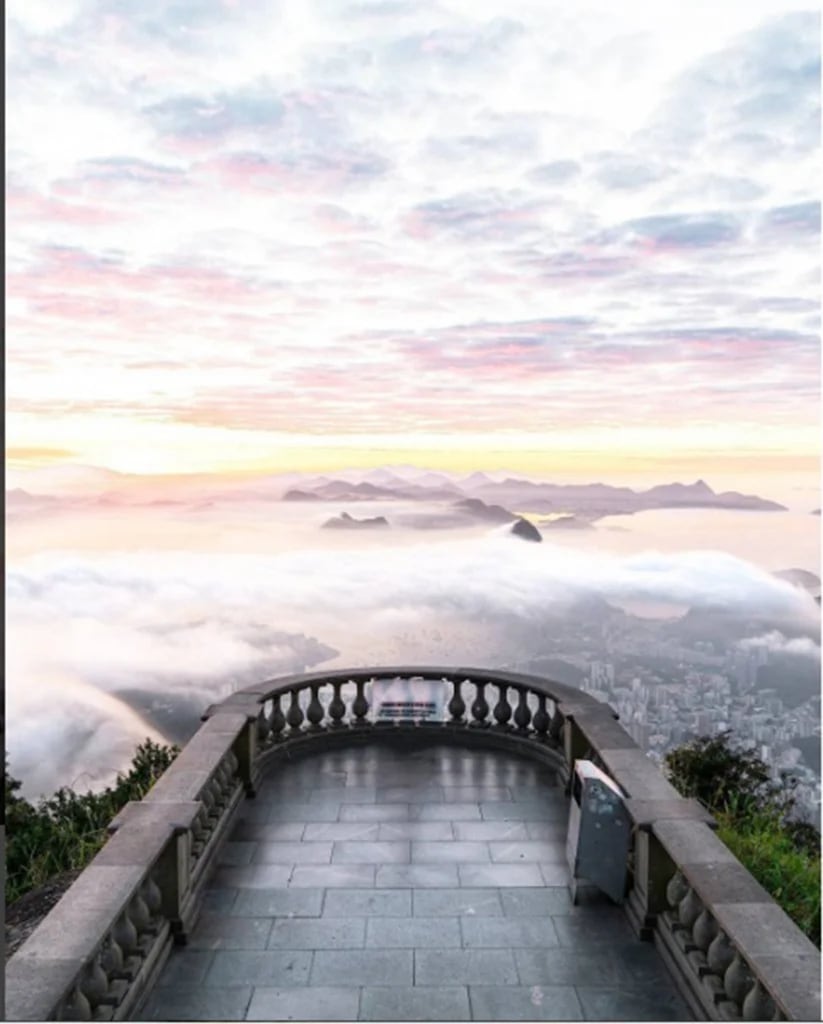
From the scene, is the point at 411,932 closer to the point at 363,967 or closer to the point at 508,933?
the point at 363,967

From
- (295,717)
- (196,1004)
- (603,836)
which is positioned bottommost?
(196,1004)

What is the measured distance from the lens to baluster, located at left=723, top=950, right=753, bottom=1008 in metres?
6.65

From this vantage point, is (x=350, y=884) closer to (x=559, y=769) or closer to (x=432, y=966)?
(x=432, y=966)

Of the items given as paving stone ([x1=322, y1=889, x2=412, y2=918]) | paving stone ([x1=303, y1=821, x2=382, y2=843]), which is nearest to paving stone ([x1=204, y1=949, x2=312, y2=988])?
paving stone ([x1=322, y1=889, x2=412, y2=918])

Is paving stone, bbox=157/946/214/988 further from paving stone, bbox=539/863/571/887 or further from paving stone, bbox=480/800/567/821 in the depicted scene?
paving stone, bbox=480/800/567/821

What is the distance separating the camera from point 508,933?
8.63 meters

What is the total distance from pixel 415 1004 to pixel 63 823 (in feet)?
39.0

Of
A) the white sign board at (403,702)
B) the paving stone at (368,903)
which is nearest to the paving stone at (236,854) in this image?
the paving stone at (368,903)

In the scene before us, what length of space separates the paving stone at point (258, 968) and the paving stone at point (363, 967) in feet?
0.39

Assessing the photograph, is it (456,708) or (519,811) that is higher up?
(456,708)

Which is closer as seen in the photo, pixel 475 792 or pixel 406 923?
pixel 406 923

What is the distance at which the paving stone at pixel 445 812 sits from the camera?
11586mm

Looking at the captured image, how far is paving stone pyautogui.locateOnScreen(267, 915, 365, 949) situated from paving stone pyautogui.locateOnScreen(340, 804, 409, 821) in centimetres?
265

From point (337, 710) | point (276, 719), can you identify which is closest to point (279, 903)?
point (276, 719)
